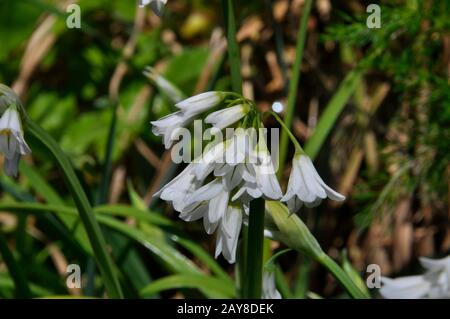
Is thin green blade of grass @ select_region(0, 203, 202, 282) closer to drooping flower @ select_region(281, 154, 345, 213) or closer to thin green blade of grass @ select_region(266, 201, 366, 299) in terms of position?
thin green blade of grass @ select_region(266, 201, 366, 299)

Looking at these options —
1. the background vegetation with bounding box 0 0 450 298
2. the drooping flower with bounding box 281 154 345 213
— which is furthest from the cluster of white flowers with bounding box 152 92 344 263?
the background vegetation with bounding box 0 0 450 298

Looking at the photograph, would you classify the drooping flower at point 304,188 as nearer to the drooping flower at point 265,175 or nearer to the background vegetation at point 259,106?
the drooping flower at point 265,175

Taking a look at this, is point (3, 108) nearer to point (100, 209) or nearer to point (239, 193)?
point (239, 193)

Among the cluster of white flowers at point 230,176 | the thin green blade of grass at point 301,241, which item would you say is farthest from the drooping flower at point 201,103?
the thin green blade of grass at point 301,241

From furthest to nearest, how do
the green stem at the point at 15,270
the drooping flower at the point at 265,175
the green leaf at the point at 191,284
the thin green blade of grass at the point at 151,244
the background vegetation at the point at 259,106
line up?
the background vegetation at the point at 259,106 < the thin green blade of grass at the point at 151,244 < the green leaf at the point at 191,284 < the green stem at the point at 15,270 < the drooping flower at the point at 265,175

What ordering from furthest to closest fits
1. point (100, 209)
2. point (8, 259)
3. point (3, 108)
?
point (100, 209) → point (8, 259) → point (3, 108)
